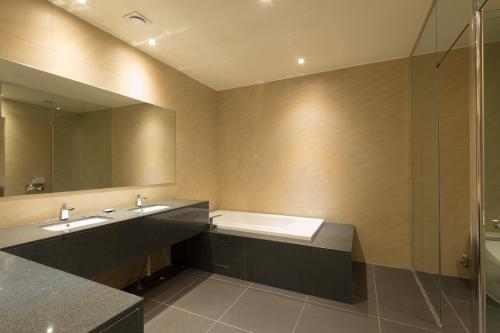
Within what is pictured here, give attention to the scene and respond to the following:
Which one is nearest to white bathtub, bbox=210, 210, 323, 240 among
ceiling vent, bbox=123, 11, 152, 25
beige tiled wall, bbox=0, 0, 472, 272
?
beige tiled wall, bbox=0, 0, 472, 272

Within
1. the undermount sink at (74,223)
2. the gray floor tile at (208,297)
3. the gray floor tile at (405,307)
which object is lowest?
the gray floor tile at (405,307)

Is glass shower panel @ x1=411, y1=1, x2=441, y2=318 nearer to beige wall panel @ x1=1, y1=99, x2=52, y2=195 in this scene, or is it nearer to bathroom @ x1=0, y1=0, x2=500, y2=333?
bathroom @ x1=0, y1=0, x2=500, y2=333

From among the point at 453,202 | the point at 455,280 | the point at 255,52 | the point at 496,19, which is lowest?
the point at 455,280

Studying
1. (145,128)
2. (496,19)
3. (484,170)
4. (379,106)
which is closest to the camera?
(484,170)

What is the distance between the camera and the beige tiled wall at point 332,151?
2662 millimetres

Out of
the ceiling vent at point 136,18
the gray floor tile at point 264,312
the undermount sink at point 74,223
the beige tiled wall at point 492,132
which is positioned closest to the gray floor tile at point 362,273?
the gray floor tile at point 264,312

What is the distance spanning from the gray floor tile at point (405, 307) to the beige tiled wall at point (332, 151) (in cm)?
57

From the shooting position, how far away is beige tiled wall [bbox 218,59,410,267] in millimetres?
2662

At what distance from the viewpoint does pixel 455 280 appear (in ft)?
5.62

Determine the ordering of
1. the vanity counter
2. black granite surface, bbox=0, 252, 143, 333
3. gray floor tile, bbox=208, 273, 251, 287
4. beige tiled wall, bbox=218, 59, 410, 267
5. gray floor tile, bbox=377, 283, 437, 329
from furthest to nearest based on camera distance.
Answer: beige tiled wall, bbox=218, 59, 410, 267 → gray floor tile, bbox=208, 273, 251, 287 → gray floor tile, bbox=377, 283, 437, 329 → the vanity counter → black granite surface, bbox=0, 252, 143, 333

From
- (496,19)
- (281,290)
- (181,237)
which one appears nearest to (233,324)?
(281,290)

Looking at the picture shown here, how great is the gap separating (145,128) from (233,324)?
2.05 m

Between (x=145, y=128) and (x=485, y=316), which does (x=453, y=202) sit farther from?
(x=145, y=128)

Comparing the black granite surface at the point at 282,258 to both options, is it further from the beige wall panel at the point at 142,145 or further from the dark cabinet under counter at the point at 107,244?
the beige wall panel at the point at 142,145
